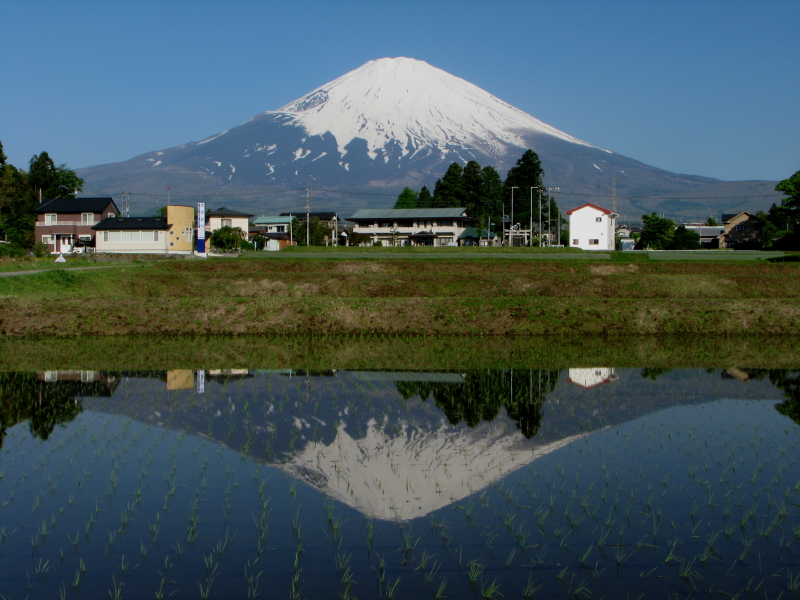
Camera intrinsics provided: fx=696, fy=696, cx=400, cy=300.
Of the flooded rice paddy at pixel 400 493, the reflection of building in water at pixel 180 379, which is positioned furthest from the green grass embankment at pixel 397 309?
the flooded rice paddy at pixel 400 493

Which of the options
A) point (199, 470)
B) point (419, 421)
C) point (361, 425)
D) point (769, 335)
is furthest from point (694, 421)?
point (769, 335)

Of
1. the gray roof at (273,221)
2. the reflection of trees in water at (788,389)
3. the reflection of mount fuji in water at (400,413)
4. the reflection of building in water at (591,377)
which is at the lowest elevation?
the reflection of trees in water at (788,389)

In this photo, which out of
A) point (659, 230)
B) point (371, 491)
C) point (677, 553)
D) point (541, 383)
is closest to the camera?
point (677, 553)

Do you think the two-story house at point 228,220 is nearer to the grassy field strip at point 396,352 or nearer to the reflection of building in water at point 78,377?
the grassy field strip at point 396,352

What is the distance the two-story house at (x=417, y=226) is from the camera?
77.2 meters

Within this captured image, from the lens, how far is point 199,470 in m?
7.70

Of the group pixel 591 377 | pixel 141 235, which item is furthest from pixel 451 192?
pixel 591 377

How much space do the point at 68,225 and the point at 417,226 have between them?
36519mm

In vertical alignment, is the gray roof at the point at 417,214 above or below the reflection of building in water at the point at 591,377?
above

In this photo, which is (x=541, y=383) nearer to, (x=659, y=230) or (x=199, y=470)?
(x=199, y=470)

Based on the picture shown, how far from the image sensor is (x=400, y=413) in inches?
406

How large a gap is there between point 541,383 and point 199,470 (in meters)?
6.78

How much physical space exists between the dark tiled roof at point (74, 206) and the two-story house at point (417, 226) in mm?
28562

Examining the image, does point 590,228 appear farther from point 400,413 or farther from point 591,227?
point 400,413
